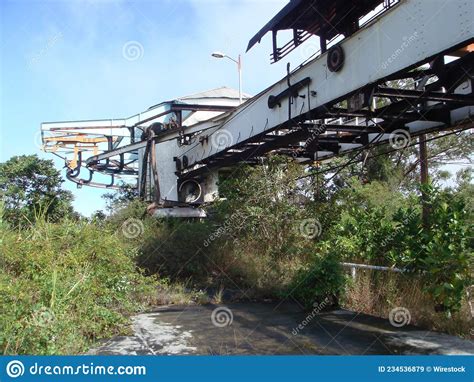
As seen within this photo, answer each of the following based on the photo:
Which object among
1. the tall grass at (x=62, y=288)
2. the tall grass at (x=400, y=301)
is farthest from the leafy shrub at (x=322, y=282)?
the tall grass at (x=62, y=288)

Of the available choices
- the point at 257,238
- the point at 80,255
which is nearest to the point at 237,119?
the point at 257,238

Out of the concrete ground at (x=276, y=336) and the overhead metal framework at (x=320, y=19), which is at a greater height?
the overhead metal framework at (x=320, y=19)

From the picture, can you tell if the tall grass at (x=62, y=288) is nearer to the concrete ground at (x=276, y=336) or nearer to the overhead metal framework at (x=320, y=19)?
the concrete ground at (x=276, y=336)

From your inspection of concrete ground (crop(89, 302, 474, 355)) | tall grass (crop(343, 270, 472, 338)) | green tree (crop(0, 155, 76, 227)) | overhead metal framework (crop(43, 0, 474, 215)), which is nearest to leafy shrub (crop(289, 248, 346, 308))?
tall grass (crop(343, 270, 472, 338))

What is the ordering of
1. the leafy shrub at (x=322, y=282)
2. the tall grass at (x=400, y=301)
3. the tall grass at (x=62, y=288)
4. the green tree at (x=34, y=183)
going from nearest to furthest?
the tall grass at (x=62, y=288) → the tall grass at (x=400, y=301) → the leafy shrub at (x=322, y=282) → the green tree at (x=34, y=183)

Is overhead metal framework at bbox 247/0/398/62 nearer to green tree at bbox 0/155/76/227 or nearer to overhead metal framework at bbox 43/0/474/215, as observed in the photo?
overhead metal framework at bbox 43/0/474/215

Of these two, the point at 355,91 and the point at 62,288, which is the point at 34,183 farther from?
the point at 355,91

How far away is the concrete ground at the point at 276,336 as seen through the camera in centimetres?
618

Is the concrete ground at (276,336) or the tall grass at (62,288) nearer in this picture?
the tall grass at (62,288)

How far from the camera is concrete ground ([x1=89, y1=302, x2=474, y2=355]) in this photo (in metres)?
6.18

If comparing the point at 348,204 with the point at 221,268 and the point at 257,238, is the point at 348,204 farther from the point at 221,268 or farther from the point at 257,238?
the point at 221,268

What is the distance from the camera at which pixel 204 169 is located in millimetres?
14797

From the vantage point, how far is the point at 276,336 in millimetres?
7109

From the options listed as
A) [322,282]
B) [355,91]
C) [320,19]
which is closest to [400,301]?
[322,282]
